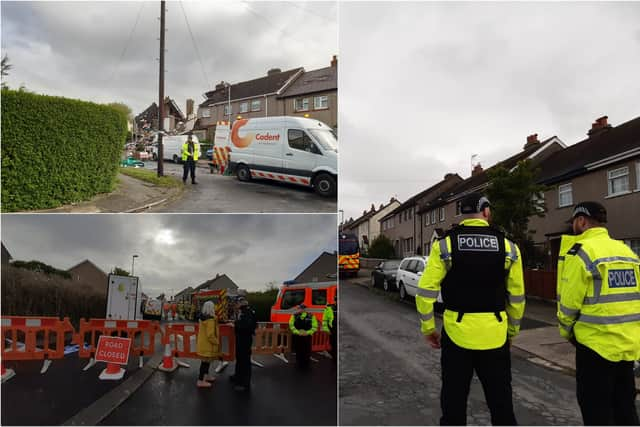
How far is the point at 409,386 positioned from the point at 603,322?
2.13 m

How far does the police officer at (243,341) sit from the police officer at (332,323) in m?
0.57

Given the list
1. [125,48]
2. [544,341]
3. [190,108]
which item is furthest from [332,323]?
[544,341]

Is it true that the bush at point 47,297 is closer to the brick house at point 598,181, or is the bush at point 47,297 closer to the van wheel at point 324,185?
the van wheel at point 324,185

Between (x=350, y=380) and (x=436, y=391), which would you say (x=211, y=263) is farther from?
(x=436, y=391)

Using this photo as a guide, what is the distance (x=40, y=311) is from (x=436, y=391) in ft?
12.0

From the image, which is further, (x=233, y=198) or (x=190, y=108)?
(x=233, y=198)

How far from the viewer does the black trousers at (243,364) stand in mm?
3627

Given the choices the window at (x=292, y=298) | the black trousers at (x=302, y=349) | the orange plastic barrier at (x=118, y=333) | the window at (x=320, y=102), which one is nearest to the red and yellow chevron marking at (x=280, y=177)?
the window at (x=320, y=102)

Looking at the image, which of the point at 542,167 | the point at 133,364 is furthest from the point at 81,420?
the point at 542,167

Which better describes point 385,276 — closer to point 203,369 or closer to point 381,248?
point 381,248

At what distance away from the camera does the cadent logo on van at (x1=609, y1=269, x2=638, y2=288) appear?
9.46 feet

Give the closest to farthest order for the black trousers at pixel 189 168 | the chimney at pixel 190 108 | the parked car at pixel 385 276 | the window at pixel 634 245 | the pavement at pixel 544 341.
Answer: the chimney at pixel 190 108 → the black trousers at pixel 189 168 → the pavement at pixel 544 341 → the window at pixel 634 245 → the parked car at pixel 385 276

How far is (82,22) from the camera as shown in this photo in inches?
144

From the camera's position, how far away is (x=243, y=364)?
3.70m
